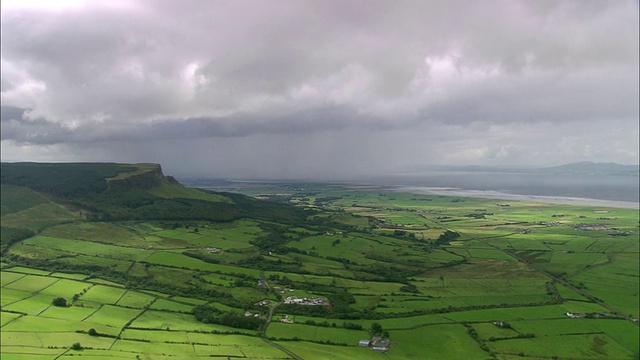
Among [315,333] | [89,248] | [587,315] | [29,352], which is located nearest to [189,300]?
[29,352]

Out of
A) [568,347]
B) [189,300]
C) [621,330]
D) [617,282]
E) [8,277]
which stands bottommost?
[189,300]

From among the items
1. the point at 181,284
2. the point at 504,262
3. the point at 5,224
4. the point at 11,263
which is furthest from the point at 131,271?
the point at 504,262

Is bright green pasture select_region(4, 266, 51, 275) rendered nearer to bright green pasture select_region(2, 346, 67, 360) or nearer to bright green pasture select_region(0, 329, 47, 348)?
bright green pasture select_region(0, 329, 47, 348)

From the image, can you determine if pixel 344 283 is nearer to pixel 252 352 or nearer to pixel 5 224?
pixel 252 352

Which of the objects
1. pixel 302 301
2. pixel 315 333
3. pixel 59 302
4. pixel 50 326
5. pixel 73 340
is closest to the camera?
pixel 73 340

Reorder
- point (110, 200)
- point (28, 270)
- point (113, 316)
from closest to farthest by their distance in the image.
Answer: point (113, 316) < point (28, 270) < point (110, 200)

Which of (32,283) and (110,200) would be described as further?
(110,200)

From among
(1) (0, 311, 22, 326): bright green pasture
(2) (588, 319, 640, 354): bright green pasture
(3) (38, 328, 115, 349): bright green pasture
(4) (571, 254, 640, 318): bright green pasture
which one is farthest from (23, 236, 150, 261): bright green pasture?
(4) (571, 254, 640, 318): bright green pasture

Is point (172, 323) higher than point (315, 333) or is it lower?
lower

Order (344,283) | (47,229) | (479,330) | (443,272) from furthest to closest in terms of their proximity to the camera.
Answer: (47,229)
(443,272)
(344,283)
(479,330)

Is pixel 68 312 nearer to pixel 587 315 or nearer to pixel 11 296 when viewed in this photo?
pixel 11 296

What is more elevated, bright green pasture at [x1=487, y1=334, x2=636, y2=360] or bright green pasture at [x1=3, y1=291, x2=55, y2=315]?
bright green pasture at [x1=487, y1=334, x2=636, y2=360]
